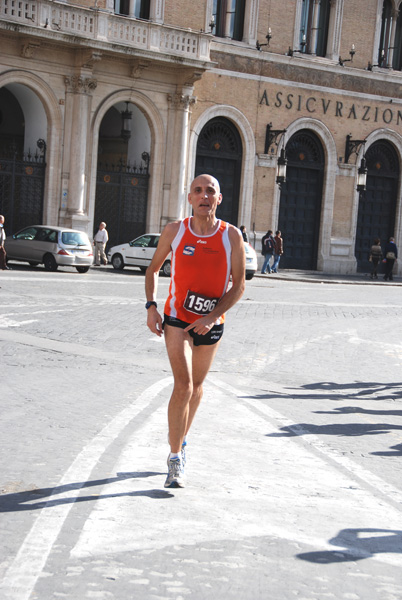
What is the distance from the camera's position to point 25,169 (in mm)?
32562

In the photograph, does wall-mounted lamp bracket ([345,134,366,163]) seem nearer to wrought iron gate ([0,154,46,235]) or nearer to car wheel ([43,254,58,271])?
wrought iron gate ([0,154,46,235])

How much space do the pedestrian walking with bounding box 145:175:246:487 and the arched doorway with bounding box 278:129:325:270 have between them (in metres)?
33.2

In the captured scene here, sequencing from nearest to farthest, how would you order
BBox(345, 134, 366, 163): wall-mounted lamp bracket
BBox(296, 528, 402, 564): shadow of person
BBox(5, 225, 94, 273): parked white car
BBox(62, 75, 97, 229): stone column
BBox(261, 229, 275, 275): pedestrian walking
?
1. BBox(296, 528, 402, 564): shadow of person
2. BBox(5, 225, 94, 273): parked white car
3. BBox(62, 75, 97, 229): stone column
4. BBox(261, 229, 275, 275): pedestrian walking
5. BBox(345, 134, 366, 163): wall-mounted lamp bracket

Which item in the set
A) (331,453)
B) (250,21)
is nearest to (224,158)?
(250,21)

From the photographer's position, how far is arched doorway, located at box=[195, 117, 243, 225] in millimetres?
36759

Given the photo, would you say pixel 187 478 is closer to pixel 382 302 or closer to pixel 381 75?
pixel 382 302

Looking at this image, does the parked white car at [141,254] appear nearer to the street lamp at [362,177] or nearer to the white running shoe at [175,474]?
the street lamp at [362,177]

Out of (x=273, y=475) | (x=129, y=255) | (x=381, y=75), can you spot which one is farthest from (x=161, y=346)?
(x=381, y=75)

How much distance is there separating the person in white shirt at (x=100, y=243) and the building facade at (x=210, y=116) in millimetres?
892

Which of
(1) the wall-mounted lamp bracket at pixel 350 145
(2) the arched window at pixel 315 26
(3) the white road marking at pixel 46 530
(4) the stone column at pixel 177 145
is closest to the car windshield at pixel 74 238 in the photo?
(4) the stone column at pixel 177 145

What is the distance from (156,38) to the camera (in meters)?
33.7

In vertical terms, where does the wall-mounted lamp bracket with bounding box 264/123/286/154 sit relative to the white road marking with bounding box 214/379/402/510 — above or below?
above

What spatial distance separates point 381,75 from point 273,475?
3678 centimetres

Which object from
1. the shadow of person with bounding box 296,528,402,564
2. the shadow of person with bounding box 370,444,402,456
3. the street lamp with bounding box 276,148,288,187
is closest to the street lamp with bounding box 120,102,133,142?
the street lamp with bounding box 276,148,288,187
